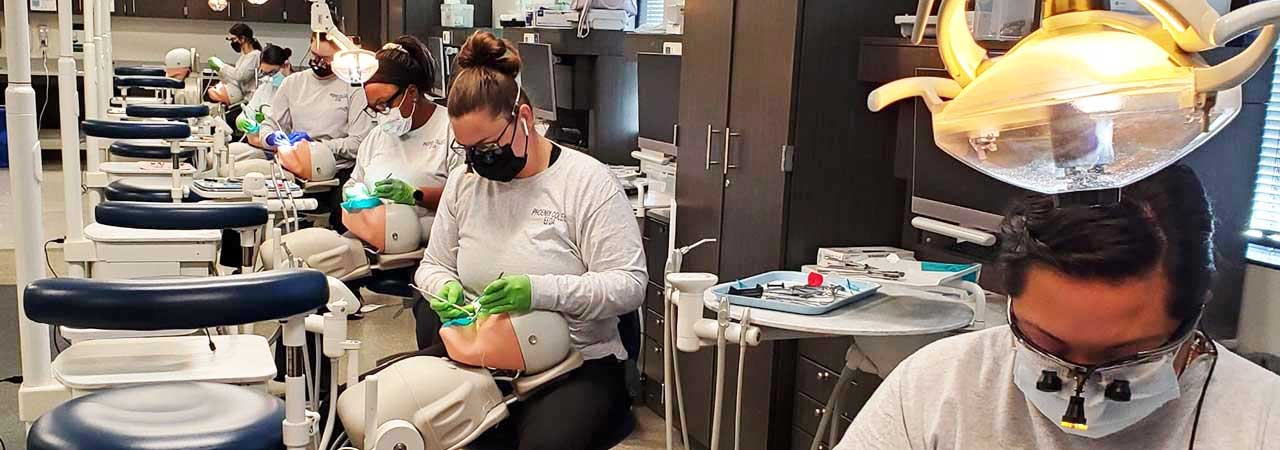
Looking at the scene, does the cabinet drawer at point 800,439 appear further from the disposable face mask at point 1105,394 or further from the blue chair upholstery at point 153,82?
the blue chair upholstery at point 153,82

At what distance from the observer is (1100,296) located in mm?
1153

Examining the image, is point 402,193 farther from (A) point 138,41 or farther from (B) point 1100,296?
(A) point 138,41

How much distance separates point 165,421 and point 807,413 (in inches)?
69.2

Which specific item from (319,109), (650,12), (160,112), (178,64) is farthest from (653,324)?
(178,64)

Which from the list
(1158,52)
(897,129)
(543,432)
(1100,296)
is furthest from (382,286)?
(1158,52)

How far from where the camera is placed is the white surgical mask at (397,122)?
3.65 meters

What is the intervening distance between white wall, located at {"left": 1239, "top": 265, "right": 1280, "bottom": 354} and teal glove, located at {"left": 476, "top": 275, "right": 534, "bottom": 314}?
1.45 m

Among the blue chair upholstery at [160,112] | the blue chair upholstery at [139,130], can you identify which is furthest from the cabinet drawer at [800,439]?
the blue chair upholstery at [160,112]

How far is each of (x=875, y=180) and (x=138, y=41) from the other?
383 inches

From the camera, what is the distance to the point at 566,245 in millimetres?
2482

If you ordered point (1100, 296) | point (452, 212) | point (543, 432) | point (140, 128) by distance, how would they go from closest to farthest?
point (1100, 296) → point (543, 432) → point (452, 212) → point (140, 128)

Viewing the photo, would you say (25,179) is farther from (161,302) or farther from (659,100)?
(659,100)

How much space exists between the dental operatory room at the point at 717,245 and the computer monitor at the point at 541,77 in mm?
18

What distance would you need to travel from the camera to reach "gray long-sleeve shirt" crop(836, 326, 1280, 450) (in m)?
1.17
